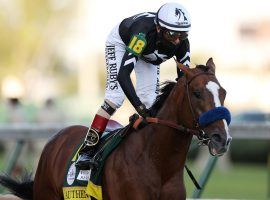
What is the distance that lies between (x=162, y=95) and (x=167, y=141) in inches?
15.8

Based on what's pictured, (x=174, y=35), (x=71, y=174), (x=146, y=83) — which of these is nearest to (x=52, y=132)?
(x=71, y=174)

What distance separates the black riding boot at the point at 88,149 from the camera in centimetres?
710

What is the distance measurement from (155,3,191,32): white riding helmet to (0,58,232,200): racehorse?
32cm

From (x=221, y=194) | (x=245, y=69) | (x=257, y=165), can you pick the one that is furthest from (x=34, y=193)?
(x=245, y=69)

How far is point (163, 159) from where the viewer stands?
6770 millimetres

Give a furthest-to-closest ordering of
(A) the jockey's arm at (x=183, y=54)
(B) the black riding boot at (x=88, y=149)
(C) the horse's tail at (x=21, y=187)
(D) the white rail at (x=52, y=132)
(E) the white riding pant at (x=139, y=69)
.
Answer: (D) the white rail at (x=52, y=132)
(C) the horse's tail at (x=21, y=187)
(E) the white riding pant at (x=139, y=69)
(A) the jockey's arm at (x=183, y=54)
(B) the black riding boot at (x=88, y=149)

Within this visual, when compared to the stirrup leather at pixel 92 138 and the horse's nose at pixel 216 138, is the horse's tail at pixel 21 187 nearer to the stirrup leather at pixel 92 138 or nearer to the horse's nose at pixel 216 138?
the stirrup leather at pixel 92 138

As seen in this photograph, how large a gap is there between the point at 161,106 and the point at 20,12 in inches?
1835

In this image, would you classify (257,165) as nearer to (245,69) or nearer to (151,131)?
(151,131)

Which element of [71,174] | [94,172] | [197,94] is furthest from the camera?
[71,174]

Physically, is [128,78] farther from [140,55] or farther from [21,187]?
[21,187]

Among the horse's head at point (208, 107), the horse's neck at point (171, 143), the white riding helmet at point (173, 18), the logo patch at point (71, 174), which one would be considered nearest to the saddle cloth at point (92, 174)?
the logo patch at point (71, 174)

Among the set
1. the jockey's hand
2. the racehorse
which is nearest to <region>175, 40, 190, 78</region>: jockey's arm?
the racehorse

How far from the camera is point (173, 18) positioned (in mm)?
6754
